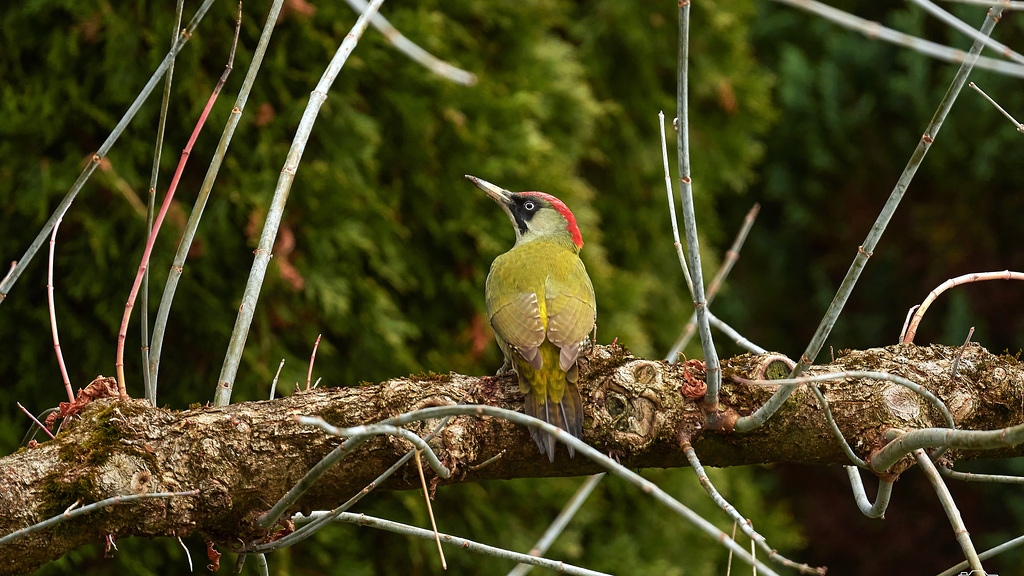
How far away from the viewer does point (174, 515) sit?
204 centimetres

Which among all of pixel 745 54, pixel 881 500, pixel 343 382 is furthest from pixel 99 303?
pixel 745 54

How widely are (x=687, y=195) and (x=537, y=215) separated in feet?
6.96

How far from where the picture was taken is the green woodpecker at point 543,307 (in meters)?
2.36

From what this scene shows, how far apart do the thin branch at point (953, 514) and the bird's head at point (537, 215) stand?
206 centimetres

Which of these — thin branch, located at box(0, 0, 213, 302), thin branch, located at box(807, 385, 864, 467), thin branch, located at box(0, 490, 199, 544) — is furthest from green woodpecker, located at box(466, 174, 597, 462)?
thin branch, located at box(0, 0, 213, 302)

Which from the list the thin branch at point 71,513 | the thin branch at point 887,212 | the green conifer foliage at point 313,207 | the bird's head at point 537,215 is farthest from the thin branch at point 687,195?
the green conifer foliage at point 313,207

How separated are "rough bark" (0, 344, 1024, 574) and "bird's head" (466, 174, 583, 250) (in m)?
1.54

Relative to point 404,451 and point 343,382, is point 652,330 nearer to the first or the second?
point 343,382

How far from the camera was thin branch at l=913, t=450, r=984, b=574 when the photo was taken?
1.63 meters

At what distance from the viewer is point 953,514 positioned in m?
1.77

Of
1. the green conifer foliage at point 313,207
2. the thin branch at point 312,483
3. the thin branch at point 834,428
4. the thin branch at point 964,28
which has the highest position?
the green conifer foliage at point 313,207

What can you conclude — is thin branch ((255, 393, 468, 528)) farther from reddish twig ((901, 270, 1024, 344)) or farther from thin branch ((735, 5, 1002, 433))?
reddish twig ((901, 270, 1024, 344))

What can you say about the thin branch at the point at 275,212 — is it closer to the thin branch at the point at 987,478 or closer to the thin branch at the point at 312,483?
the thin branch at the point at 312,483

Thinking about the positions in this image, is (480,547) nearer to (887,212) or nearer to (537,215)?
(887,212)
